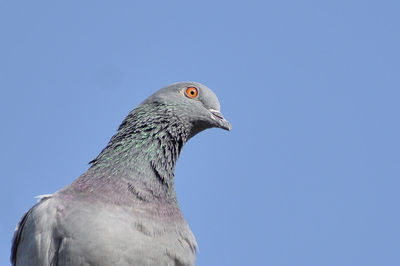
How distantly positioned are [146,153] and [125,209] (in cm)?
107

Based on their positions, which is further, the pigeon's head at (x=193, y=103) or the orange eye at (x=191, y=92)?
the orange eye at (x=191, y=92)

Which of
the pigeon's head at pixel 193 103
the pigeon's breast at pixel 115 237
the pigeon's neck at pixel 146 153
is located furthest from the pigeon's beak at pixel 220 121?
the pigeon's breast at pixel 115 237

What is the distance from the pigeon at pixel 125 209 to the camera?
21.1 feet

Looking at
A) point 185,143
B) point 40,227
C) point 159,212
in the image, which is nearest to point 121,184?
point 159,212

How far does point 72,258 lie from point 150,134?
6.70 ft

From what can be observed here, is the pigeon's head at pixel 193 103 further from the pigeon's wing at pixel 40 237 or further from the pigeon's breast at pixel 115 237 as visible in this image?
the pigeon's wing at pixel 40 237

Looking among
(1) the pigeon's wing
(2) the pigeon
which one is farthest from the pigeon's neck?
(1) the pigeon's wing

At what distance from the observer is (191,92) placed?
848 centimetres

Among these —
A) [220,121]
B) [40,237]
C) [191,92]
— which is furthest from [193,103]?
[40,237]

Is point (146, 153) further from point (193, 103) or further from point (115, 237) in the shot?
point (115, 237)

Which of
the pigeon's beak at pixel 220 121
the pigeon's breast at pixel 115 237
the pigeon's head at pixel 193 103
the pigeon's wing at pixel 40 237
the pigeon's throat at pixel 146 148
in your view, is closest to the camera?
the pigeon's breast at pixel 115 237

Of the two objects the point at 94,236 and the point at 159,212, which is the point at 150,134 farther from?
the point at 94,236

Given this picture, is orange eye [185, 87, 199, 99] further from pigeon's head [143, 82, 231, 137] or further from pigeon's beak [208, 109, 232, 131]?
pigeon's beak [208, 109, 232, 131]

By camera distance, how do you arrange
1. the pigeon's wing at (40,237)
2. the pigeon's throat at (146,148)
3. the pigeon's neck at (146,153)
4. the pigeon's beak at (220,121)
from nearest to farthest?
1. the pigeon's wing at (40,237)
2. the pigeon's neck at (146,153)
3. the pigeon's throat at (146,148)
4. the pigeon's beak at (220,121)
